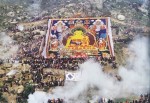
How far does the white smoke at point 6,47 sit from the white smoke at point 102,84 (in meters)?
4.87

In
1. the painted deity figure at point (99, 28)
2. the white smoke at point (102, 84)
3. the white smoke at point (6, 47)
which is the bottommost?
the white smoke at point (102, 84)

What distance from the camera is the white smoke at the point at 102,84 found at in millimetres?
22094

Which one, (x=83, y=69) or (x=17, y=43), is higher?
(x=17, y=43)

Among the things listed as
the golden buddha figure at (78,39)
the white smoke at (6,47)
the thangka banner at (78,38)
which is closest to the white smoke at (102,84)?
the thangka banner at (78,38)

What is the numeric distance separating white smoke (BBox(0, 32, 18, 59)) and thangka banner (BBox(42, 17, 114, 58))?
7.19ft

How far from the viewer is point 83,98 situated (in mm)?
22000

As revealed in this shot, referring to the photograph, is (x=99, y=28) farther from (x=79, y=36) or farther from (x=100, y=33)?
(x=79, y=36)

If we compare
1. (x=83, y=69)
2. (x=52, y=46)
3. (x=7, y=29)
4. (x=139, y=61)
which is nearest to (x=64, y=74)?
(x=83, y=69)

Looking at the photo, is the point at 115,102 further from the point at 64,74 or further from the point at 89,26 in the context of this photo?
the point at 89,26

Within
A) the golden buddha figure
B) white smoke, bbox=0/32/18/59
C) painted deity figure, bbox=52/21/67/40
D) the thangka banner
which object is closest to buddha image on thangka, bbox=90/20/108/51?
the thangka banner

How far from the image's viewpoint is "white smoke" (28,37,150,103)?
22.1 metres

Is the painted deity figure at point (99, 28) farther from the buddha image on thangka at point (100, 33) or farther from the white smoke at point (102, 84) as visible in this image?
the white smoke at point (102, 84)

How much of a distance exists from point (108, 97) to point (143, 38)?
248 inches

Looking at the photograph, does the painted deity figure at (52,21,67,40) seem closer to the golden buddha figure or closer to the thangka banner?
the thangka banner
